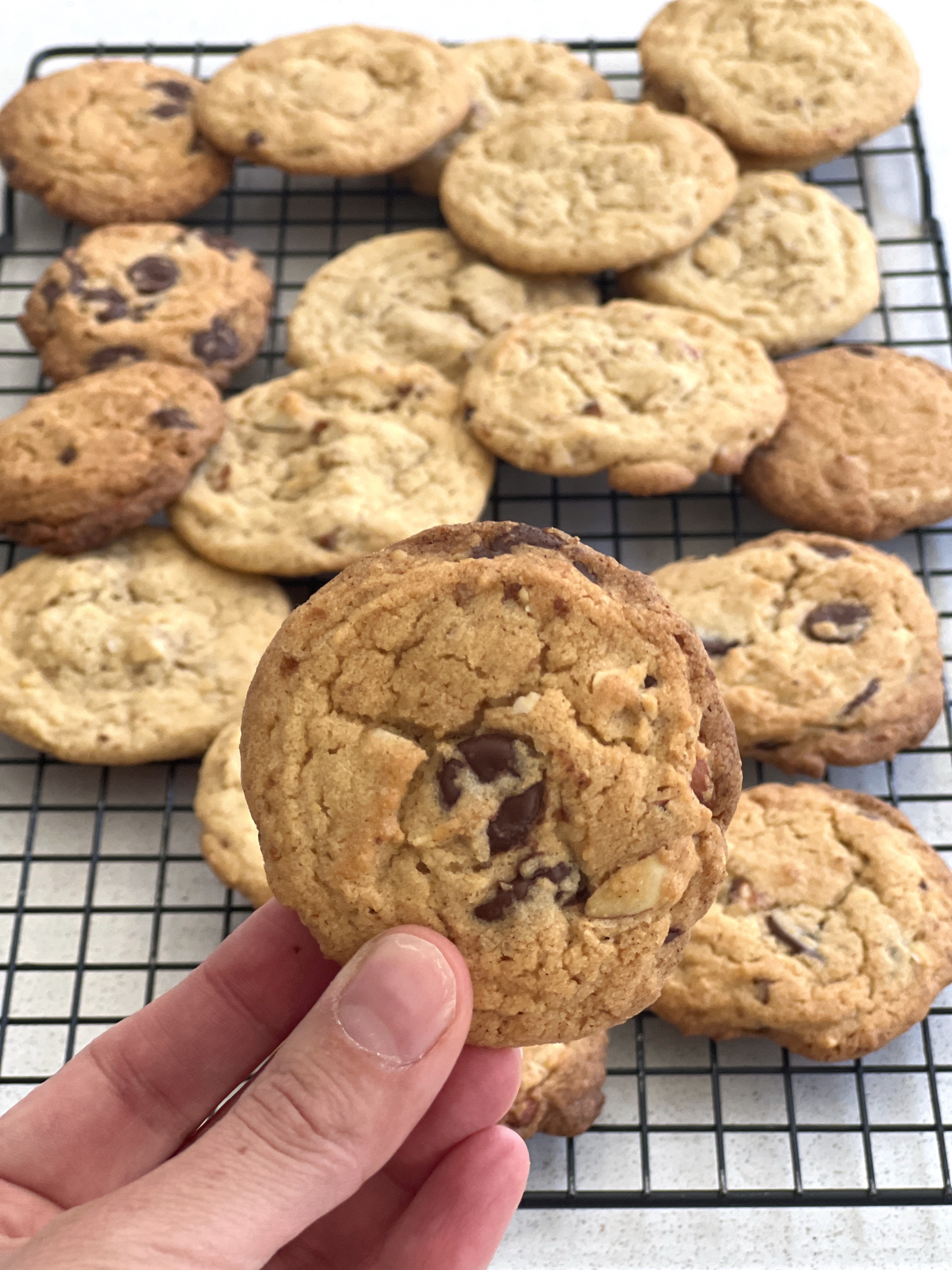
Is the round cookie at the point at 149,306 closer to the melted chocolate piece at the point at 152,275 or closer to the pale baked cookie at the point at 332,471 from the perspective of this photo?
the melted chocolate piece at the point at 152,275

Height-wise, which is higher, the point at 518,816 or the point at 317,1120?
the point at 518,816

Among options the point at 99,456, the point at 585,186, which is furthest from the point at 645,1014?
the point at 585,186

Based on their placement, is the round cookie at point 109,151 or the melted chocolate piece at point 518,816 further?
the round cookie at point 109,151

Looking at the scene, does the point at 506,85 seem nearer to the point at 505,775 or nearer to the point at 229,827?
the point at 229,827

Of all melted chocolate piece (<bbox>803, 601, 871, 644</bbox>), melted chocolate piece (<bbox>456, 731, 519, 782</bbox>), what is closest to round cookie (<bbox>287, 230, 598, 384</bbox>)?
melted chocolate piece (<bbox>803, 601, 871, 644</bbox>)

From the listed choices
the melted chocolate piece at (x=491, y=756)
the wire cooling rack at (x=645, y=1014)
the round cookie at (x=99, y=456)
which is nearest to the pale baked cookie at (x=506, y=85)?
the wire cooling rack at (x=645, y=1014)

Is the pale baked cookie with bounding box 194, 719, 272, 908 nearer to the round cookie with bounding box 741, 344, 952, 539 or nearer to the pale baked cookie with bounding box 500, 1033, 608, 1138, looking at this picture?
the pale baked cookie with bounding box 500, 1033, 608, 1138
